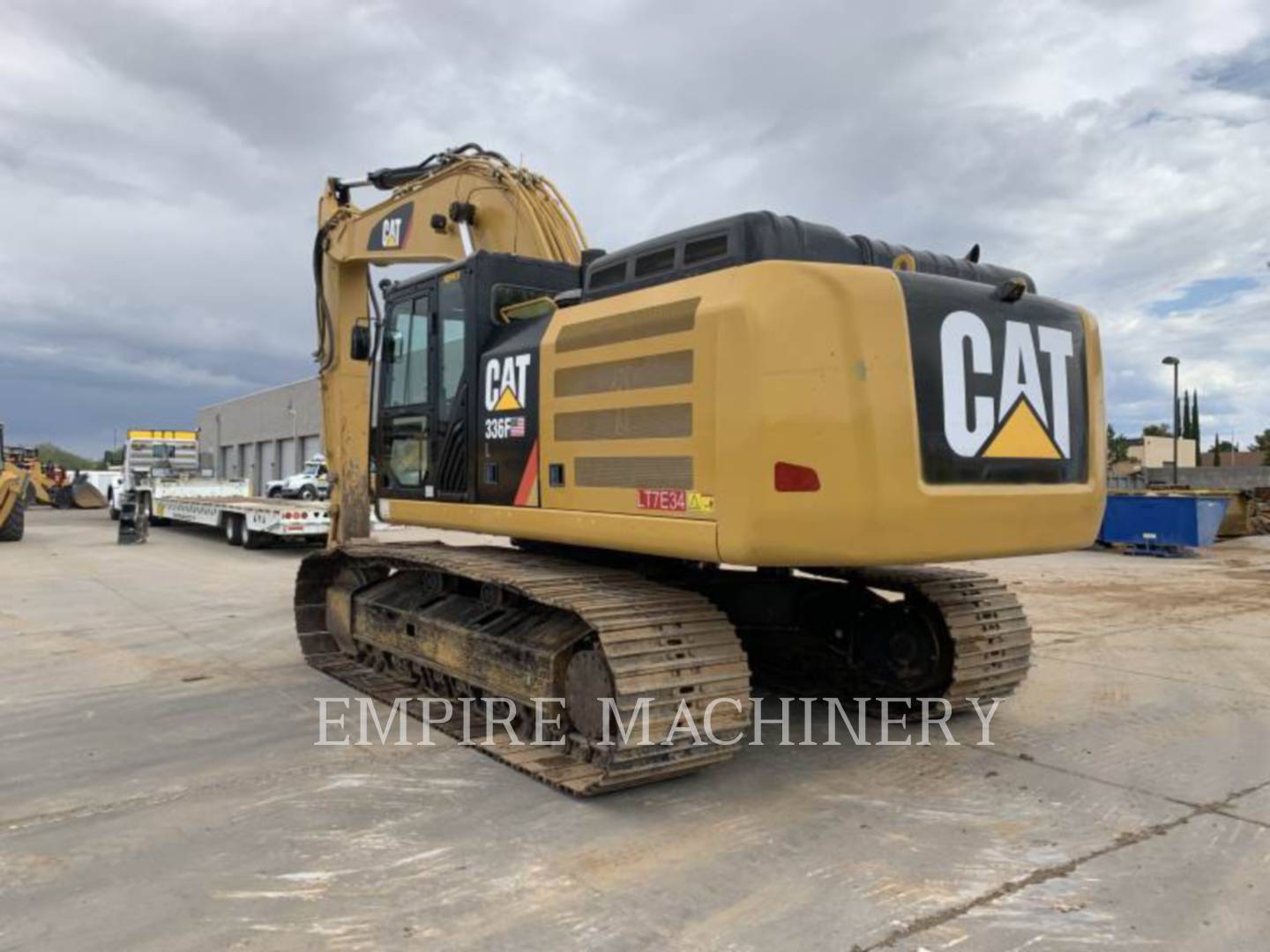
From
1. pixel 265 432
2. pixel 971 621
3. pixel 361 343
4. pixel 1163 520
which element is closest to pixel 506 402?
pixel 361 343

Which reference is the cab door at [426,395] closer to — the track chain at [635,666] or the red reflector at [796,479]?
the track chain at [635,666]

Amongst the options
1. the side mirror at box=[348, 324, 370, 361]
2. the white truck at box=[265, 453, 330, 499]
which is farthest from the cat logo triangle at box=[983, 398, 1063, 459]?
the white truck at box=[265, 453, 330, 499]

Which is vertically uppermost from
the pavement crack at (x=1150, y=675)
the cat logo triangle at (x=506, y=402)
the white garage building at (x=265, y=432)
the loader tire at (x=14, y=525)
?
the white garage building at (x=265, y=432)

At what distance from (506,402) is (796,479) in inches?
84.5

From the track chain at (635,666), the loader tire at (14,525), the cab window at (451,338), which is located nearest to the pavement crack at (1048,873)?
the track chain at (635,666)

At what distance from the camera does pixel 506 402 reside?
560cm

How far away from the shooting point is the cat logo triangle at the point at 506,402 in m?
5.53

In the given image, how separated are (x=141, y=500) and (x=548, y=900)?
21.2 m

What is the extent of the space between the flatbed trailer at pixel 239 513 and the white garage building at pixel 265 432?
23957mm

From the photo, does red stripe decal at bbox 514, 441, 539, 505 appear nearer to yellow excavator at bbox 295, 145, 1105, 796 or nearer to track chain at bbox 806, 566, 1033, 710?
yellow excavator at bbox 295, 145, 1105, 796

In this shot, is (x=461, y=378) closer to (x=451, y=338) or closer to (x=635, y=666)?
(x=451, y=338)

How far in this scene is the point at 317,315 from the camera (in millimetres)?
8695

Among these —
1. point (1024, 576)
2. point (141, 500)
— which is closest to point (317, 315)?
point (1024, 576)

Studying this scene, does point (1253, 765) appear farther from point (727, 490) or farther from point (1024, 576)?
point (1024, 576)
